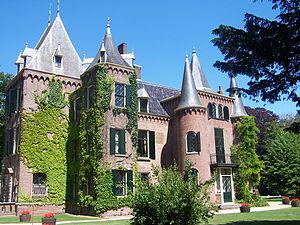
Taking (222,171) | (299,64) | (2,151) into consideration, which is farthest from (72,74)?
(299,64)

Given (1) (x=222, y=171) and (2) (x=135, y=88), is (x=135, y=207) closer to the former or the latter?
(2) (x=135, y=88)

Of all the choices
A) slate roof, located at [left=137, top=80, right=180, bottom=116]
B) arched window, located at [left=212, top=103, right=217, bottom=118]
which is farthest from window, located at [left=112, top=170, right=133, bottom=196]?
arched window, located at [left=212, top=103, right=217, bottom=118]

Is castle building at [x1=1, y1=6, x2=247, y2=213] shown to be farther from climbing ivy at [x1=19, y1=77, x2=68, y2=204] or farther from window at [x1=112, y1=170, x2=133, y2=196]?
climbing ivy at [x1=19, y1=77, x2=68, y2=204]

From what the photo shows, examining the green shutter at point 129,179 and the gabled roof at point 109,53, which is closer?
the green shutter at point 129,179

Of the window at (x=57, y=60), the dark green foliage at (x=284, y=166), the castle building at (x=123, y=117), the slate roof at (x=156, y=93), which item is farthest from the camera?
the dark green foliage at (x=284, y=166)

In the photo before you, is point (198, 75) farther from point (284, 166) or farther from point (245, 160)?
point (284, 166)

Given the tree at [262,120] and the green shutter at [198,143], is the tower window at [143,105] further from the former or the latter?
the tree at [262,120]

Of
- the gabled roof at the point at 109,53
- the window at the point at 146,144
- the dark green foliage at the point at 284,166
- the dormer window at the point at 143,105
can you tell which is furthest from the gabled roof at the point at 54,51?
the dark green foliage at the point at 284,166

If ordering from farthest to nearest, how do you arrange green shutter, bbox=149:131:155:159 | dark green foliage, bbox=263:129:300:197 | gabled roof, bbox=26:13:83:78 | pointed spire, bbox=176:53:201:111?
1. dark green foliage, bbox=263:129:300:197
2. gabled roof, bbox=26:13:83:78
3. green shutter, bbox=149:131:155:159
4. pointed spire, bbox=176:53:201:111

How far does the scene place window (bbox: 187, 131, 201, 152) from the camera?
29.4m

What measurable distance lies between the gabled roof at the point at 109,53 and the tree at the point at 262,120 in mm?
33574

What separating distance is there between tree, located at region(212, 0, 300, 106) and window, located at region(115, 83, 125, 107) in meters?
14.9

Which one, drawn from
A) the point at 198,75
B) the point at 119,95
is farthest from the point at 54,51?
the point at 198,75

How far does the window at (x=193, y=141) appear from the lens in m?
29.4
